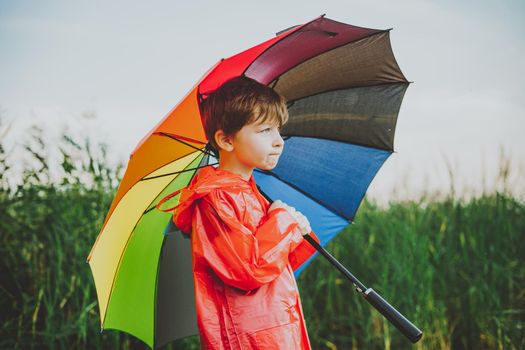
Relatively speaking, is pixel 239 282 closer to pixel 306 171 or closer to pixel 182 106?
pixel 182 106

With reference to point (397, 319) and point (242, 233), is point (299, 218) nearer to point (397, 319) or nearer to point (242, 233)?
point (242, 233)

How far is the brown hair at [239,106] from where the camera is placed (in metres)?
1.82

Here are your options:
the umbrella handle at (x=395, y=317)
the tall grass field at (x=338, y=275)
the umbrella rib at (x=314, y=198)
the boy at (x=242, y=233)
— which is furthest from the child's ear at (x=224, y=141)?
the tall grass field at (x=338, y=275)

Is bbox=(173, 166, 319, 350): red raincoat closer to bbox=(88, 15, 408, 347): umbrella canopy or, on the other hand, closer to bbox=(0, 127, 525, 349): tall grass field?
bbox=(88, 15, 408, 347): umbrella canopy

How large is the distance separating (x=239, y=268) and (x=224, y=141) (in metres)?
0.51

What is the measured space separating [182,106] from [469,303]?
3.02 metres

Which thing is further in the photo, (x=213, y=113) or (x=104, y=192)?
(x=104, y=192)

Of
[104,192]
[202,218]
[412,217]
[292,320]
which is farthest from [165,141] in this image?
[412,217]

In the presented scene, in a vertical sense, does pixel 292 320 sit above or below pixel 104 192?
below

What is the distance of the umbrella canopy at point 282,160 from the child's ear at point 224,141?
2.4 inches

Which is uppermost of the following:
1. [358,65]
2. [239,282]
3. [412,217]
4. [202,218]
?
[358,65]

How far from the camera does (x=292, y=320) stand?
171 cm

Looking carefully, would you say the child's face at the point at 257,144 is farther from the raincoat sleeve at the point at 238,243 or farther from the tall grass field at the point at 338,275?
the tall grass field at the point at 338,275

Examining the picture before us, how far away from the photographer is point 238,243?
5.34 ft
